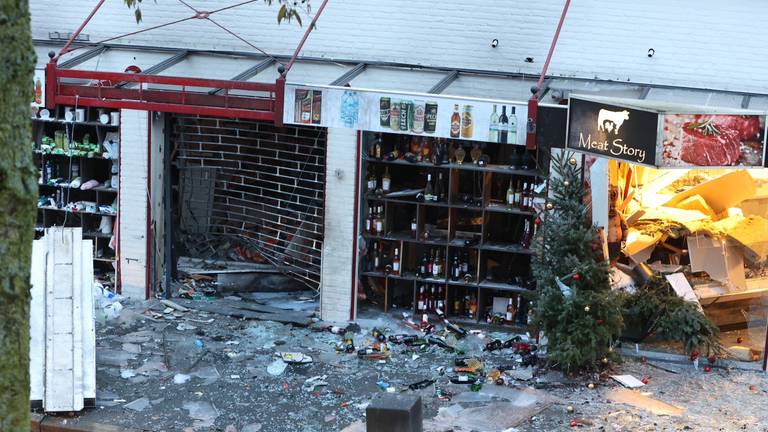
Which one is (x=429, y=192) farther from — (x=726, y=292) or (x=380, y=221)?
(x=726, y=292)

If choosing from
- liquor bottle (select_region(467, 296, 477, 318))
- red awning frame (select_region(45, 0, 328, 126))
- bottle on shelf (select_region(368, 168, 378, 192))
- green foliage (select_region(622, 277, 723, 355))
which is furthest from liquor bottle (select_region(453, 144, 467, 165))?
green foliage (select_region(622, 277, 723, 355))

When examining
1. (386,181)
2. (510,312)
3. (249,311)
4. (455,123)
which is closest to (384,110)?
(455,123)

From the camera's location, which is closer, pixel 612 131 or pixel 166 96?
pixel 612 131

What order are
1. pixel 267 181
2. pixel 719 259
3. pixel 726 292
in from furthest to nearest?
1. pixel 267 181
2. pixel 719 259
3. pixel 726 292

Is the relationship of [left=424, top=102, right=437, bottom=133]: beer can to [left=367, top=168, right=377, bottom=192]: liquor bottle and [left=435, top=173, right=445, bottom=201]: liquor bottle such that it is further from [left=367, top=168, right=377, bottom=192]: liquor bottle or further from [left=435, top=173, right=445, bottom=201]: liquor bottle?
[left=367, top=168, right=377, bottom=192]: liquor bottle

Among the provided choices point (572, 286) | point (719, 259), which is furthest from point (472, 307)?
point (719, 259)

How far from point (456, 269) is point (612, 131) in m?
3.39

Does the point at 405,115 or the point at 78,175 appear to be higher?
the point at 405,115

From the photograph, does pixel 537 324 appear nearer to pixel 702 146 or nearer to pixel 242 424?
pixel 702 146

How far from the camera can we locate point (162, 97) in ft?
42.8

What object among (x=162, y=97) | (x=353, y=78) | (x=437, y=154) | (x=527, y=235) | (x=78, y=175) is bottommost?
(x=527, y=235)

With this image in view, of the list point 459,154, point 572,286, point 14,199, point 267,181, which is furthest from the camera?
point 267,181

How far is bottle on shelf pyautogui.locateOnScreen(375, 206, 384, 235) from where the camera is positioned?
1404cm

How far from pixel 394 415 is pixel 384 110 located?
154 inches
